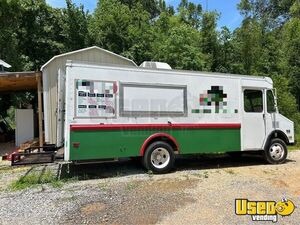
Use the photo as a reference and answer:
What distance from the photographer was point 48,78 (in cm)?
1310

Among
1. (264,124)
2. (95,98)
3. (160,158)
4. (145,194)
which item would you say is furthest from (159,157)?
(264,124)

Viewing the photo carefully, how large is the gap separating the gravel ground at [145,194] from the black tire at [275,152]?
0.96 ft

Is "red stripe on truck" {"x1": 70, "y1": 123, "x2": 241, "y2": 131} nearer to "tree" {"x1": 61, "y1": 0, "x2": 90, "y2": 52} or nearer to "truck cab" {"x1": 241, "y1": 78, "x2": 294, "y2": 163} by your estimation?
"truck cab" {"x1": 241, "y1": 78, "x2": 294, "y2": 163}

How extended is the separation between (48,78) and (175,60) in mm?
9619

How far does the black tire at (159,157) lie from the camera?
338 inches

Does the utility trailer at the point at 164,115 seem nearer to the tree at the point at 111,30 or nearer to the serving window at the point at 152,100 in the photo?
the serving window at the point at 152,100

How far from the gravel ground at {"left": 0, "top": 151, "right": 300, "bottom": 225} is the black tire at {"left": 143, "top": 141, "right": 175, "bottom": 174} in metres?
0.25

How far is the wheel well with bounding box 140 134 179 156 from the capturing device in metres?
8.52

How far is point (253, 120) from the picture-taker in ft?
32.6

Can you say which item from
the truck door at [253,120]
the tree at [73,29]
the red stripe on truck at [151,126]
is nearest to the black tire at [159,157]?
the red stripe on truck at [151,126]

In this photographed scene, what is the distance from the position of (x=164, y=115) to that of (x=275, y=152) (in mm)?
4017

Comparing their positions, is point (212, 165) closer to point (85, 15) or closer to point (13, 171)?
point (13, 171)

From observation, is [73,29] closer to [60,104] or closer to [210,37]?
[210,37]

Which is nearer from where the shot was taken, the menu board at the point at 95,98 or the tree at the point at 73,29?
the menu board at the point at 95,98
